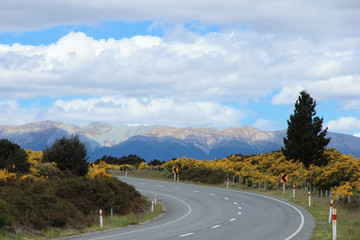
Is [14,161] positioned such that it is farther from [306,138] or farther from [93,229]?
[306,138]

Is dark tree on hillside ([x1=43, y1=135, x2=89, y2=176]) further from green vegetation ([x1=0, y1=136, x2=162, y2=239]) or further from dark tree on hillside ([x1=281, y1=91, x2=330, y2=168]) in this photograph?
dark tree on hillside ([x1=281, y1=91, x2=330, y2=168])

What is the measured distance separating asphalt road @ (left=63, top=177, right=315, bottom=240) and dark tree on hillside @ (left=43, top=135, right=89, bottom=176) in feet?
21.5

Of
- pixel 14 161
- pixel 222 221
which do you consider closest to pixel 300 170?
pixel 222 221

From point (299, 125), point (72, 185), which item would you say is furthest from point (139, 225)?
point (299, 125)

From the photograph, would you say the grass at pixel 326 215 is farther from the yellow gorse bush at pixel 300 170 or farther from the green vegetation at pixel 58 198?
the green vegetation at pixel 58 198

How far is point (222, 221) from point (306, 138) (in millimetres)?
38585

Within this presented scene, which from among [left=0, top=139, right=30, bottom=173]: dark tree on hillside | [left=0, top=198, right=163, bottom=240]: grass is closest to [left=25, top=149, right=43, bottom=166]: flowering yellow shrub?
[left=0, top=139, right=30, bottom=173]: dark tree on hillside

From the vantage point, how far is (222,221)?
22.7 metres

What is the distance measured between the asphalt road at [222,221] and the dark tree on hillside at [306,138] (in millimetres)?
23380

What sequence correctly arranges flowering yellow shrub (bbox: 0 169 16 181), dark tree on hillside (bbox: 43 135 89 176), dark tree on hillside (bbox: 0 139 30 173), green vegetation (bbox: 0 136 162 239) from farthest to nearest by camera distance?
dark tree on hillside (bbox: 43 135 89 176), dark tree on hillside (bbox: 0 139 30 173), flowering yellow shrub (bbox: 0 169 16 181), green vegetation (bbox: 0 136 162 239)

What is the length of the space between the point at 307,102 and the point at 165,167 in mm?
21929

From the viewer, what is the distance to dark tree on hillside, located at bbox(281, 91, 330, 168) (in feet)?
194

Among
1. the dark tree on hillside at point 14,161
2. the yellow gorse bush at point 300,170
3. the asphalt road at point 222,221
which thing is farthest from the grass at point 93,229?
the yellow gorse bush at point 300,170

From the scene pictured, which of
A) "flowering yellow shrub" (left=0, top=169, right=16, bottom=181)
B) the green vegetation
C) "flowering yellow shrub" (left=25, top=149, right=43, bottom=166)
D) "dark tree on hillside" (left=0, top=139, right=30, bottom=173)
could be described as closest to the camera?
the green vegetation
